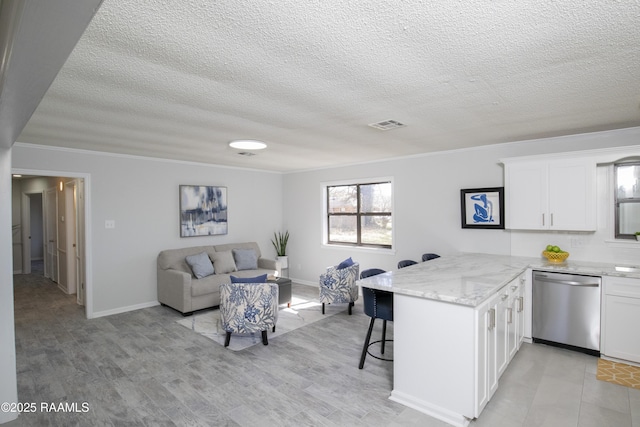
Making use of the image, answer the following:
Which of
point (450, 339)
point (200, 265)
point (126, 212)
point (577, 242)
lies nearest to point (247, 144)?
point (200, 265)

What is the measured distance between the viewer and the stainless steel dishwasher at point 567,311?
3.23 m

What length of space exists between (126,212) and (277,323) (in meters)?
2.86

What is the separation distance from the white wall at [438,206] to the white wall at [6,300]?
4.55 metres

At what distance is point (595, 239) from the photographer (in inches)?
146

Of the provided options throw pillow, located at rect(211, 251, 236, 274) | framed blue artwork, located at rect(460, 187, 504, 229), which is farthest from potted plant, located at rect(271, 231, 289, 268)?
framed blue artwork, located at rect(460, 187, 504, 229)

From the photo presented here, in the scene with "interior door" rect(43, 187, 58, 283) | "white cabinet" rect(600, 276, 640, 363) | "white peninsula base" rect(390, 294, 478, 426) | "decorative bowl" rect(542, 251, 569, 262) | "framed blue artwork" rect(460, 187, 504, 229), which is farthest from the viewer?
"interior door" rect(43, 187, 58, 283)

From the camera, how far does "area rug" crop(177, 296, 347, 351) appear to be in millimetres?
3803

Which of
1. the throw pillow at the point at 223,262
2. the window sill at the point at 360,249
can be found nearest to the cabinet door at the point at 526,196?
the window sill at the point at 360,249

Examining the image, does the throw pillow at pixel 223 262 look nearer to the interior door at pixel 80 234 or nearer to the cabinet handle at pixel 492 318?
the interior door at pixel 80 234

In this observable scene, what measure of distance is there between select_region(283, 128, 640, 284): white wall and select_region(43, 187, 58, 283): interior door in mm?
5131

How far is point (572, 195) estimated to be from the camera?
3576mm

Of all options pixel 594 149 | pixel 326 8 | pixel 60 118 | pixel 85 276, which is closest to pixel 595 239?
pixel 594 149

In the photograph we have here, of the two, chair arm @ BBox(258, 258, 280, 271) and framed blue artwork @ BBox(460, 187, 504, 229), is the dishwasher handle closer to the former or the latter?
framed blue artwork @ BBox(460, 187, 504, 229)

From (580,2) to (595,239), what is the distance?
3302mm
